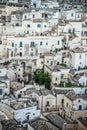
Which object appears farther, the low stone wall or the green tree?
the green tree

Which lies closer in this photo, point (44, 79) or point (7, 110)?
point (7, 110)

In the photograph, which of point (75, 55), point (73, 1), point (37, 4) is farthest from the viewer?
point (73, 1)

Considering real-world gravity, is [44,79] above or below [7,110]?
above

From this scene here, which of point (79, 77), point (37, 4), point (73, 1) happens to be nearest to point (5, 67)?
point (79, 77)

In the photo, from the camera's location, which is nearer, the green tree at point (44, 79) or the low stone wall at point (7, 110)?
the low stone wall at point (7, 110)

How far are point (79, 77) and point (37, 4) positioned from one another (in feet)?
57.1

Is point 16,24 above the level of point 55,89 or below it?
above

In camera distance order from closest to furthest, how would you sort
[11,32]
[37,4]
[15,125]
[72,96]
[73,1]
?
[15,125]
[72,96]
[11,32]
[37,4]
[73,1]

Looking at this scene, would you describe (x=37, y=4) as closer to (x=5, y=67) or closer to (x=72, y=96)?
(x=5, y=67)

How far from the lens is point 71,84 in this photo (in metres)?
39.3

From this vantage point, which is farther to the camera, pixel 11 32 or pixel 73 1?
pixel 73 1

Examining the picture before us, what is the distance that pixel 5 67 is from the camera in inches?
1601

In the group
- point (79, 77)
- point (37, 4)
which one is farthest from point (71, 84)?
point (37, 4)

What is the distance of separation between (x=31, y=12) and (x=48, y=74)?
30.9ft
